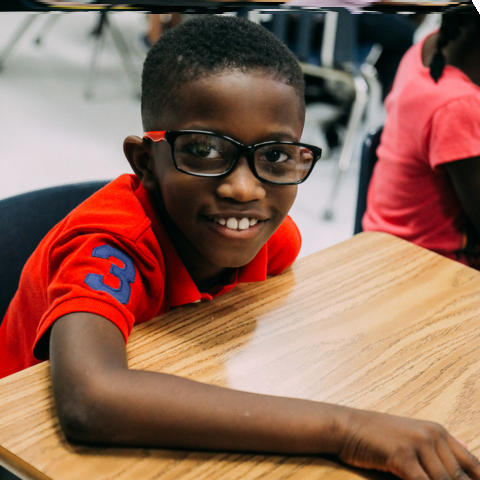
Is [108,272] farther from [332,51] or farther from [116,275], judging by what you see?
[332,51]

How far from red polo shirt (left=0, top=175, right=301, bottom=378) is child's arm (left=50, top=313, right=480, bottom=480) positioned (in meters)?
0.07

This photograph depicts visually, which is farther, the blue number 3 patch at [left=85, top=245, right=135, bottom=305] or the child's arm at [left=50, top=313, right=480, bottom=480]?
the blue number 3 patch at [left=85, top=245, right=135, bottom=305]

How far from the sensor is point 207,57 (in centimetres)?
72

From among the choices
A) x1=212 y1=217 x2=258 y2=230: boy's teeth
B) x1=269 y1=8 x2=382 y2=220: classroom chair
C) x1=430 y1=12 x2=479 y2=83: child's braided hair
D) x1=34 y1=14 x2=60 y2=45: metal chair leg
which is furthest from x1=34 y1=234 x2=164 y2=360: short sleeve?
x1=34 y1=14 x2=60 y2=45: metal chair leg

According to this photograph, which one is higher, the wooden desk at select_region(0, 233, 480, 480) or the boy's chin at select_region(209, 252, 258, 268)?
the boy's chin at select_region(209, 252, 258, 268)

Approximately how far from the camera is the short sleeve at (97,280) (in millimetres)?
625

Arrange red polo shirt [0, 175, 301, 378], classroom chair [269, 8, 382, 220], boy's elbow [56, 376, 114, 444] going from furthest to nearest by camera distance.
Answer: classroom chair [269, 8, 382, 220] < red polo shirt [0, 175, 301, 378] < boy's elbow [56, 376, 114, 444]

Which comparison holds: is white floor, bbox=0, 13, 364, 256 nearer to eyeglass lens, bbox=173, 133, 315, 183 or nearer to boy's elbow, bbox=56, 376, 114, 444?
eyeglass lens, bbox=173, 133, 315, 183

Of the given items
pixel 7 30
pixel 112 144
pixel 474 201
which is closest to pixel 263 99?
pixel 474 201

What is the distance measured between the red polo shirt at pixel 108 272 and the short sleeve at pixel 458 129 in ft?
1.65

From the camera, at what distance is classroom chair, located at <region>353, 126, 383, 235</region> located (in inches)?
54.3

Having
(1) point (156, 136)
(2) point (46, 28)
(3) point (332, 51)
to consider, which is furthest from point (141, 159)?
(2) point (46, 28)

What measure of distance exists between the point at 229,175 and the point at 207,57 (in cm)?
16

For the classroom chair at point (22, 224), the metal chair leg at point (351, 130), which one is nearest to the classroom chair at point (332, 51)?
the metal chair leg at point (351, 130)
